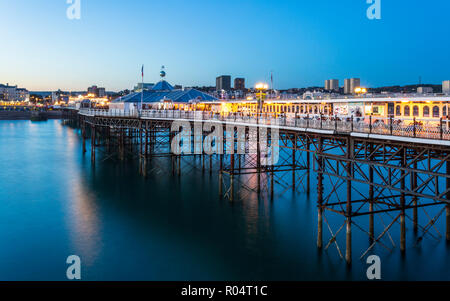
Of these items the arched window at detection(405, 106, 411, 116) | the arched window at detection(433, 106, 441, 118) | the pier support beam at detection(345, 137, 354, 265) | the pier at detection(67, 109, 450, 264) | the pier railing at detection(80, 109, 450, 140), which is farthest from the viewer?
the arched window at detection(405, 106, 411, 116)

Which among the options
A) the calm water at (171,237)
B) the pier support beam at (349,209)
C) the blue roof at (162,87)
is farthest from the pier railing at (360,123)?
the blue roof at (162,87)

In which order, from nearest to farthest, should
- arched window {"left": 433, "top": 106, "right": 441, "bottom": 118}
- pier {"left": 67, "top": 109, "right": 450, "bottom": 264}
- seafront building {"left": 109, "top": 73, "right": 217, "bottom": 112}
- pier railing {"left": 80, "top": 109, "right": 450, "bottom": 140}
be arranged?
pier railing {"left": 80, "top": 109, "right": 450, "bottom": 140} → pier {"left": 67, "top": 109, "right": 450, "bottom": 264} → arched window {"left": 433, "top": 106, "right": 441, "bottom": 118} → seafront building {"left": 109, "top": 73, "right": 217, "bottom": 112}

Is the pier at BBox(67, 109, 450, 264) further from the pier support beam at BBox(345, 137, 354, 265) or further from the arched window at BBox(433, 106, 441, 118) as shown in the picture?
the arched window at BBox(433, 106, 441, 118)

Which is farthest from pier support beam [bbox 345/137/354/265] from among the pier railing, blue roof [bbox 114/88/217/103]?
blue roof [bbox 114/88/217/103]

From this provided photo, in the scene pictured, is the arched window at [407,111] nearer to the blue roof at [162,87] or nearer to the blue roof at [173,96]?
the blue roof at [173,96]

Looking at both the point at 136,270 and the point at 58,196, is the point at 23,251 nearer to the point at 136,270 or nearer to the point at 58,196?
the point at 136,270

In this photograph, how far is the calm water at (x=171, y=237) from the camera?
1894 cm

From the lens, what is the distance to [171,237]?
23500mm

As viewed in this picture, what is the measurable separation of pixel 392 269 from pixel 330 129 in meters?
7.43

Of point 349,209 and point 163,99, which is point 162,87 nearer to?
point 163,99

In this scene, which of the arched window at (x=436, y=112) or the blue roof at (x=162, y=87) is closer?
the arched window at (x=436, y=112)

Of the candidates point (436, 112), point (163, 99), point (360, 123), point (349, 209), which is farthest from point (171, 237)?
point (163, 99)

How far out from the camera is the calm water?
746 inches

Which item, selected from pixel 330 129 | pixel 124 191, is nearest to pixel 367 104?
pixel 330 129
